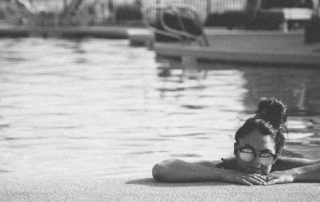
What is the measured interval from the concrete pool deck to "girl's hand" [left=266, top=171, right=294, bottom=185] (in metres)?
0.06

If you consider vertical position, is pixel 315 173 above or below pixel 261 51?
above

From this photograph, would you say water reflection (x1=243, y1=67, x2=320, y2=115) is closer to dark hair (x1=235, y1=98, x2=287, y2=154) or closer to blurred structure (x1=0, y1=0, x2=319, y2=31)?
blurred structure (x1=0, y1=0, x2=319, y2=31)

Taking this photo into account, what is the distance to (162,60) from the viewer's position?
19578mm

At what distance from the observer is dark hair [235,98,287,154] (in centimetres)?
505

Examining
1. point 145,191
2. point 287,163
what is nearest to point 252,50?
point 287,163

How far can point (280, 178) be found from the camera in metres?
5.24

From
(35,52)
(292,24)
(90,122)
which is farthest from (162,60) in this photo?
(90,122)

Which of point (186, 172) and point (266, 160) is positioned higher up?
point (266, 160)

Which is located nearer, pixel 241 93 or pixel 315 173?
pixel 315 173

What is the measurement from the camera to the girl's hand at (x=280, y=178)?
17.0ft

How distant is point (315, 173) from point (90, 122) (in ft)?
15.5

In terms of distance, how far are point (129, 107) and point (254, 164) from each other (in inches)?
237

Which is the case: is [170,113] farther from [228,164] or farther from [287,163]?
[228,164]

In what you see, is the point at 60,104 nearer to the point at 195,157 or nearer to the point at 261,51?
the point at 195,157
